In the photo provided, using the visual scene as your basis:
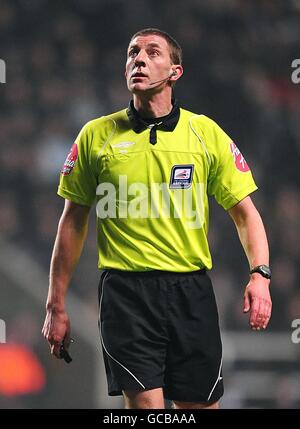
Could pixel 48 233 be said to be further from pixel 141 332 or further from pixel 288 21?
pixel 141 332

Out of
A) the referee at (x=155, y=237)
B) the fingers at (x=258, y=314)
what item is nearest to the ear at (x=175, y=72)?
the referee at (x=155, y=237)

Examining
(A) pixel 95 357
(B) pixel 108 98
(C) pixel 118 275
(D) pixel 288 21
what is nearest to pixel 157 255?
(C) pixel 118 275

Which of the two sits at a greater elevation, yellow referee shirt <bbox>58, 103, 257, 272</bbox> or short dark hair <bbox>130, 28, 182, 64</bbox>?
short dark hair <bbox>130, 28, 182, 64</bbox>

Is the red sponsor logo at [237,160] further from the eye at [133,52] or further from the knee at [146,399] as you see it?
the knee at [146,399]

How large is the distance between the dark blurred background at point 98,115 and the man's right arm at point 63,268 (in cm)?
287

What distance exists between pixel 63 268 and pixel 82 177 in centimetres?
39

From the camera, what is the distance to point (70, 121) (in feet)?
27.6

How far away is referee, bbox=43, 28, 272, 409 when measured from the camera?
445cm

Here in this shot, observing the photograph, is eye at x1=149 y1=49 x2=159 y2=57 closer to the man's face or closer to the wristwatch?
the man's face

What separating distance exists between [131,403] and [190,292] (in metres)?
0.51

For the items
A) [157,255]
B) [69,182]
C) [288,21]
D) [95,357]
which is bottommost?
[95,357]

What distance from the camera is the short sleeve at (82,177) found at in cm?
460

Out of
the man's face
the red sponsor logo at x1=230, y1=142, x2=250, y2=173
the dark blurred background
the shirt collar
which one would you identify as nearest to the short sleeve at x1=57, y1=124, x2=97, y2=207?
the shirt collar
